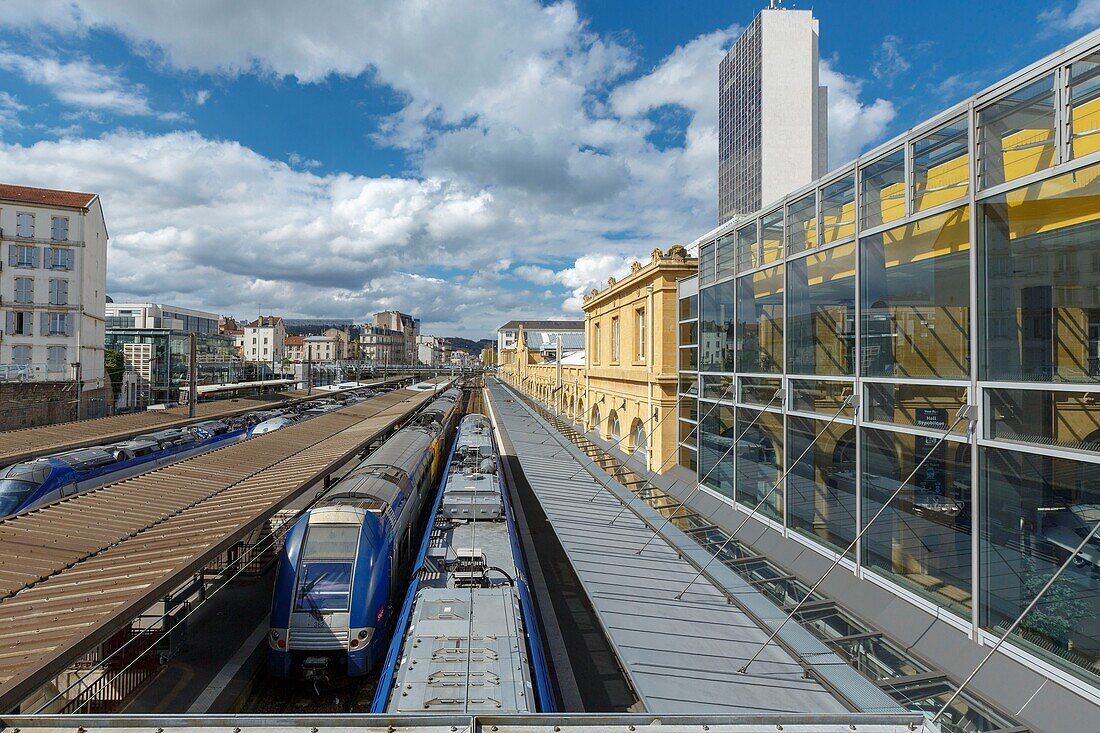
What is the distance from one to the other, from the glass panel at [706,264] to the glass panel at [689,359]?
6.36 feet

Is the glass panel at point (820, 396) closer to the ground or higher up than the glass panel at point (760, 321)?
closer to the ground

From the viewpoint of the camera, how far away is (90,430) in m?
25.7

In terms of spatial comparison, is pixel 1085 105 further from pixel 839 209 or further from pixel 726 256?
pixel 726 256

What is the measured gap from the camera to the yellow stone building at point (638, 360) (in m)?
16.1

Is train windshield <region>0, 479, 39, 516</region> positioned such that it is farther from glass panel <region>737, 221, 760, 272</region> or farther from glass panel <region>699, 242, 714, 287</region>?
glass panel <region>737, 221, 760, 272</region>

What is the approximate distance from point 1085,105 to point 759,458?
22.9ft

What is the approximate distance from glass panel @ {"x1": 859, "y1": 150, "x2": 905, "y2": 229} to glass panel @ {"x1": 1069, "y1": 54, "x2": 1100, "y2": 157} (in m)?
1.91

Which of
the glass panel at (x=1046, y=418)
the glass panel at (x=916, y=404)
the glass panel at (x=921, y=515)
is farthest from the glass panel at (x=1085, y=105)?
the glass panel at (x=921, y=515)

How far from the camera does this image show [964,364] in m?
6.08

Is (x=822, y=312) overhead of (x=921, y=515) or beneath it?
overhead

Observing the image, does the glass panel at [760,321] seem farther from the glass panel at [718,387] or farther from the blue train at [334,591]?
the blue train at [334,591]

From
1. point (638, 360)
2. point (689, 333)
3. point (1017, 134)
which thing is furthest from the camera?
point (638, 360)

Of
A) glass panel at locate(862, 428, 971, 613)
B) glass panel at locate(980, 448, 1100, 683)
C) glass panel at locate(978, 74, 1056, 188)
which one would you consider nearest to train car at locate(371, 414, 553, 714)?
glass panel at locate(862, 428, 971, 613)

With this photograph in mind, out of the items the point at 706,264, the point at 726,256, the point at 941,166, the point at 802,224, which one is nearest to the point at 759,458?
the point at 802,224
